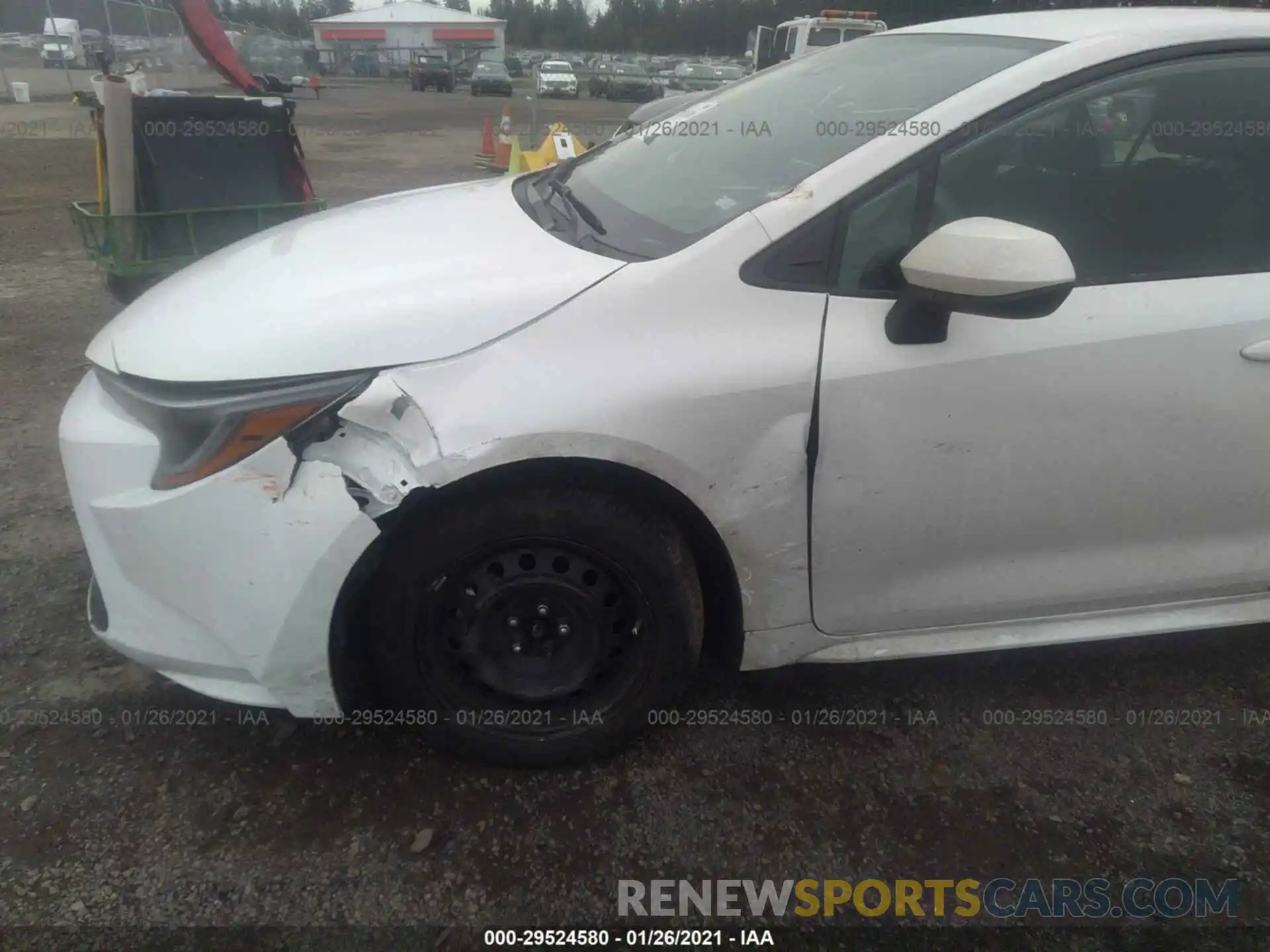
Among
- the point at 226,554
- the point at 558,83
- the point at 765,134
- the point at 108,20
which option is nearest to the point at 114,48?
the point at 108,20

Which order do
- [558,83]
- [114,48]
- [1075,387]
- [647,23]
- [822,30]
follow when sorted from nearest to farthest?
[1075,387]
[114,48]
[822,30]
[558,83]
[647,23]

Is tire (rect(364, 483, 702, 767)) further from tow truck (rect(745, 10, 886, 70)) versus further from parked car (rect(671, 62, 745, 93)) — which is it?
parked car (rect(671, 62, 745, 93))

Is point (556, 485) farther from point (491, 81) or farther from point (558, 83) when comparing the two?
point (491, 81)

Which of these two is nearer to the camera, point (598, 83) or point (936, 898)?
point (936, 898)

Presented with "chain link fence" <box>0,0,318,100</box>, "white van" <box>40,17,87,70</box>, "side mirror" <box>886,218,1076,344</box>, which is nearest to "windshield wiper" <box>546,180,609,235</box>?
"side mirror" <box>886,218,1076,344</box>

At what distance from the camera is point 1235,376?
1.93 metres

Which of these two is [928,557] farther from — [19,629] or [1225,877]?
[19,629]

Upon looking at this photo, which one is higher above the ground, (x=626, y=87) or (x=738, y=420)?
(x=738, y=420)

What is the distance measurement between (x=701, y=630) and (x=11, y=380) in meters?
3.93

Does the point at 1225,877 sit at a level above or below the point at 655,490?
below

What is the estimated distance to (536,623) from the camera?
194 cm

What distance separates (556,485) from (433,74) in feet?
128

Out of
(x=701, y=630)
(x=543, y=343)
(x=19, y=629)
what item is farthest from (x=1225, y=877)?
(x=19, y=629)

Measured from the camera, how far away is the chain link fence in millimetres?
7160
